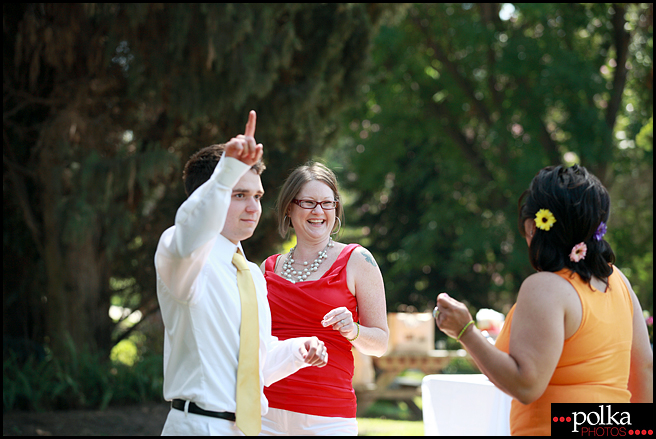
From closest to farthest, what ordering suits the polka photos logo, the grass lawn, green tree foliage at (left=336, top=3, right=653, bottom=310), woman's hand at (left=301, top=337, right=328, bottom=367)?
1. the polka photos logo
2. woman's hand at (left=301, top=337, right=328, bottom=367)
3. the grass lawn
4. green tree foliage at (left=336, top=3, right=653, bottom=310)

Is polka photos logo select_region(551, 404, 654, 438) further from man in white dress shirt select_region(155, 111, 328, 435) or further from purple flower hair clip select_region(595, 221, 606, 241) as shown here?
man in white dress shirt select_region(155, 111, 328, 435)

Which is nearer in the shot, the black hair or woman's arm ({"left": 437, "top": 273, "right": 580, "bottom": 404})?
woman's arm ({"left": 437, "top": 273, "right": 580, "bottom": 404})

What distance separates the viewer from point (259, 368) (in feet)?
7.02

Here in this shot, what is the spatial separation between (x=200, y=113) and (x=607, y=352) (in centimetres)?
580

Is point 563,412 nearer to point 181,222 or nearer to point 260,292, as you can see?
point 260,292

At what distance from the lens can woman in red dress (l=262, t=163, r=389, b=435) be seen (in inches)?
111

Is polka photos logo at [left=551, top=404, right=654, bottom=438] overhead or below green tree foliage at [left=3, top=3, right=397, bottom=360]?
below

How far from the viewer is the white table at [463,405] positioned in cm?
352

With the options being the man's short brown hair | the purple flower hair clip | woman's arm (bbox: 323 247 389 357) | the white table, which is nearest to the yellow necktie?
the man's short brown hair

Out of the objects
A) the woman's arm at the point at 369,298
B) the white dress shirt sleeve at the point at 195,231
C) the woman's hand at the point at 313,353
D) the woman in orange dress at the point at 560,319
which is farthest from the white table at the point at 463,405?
the white dress shirt sleeve at the point at 195,231

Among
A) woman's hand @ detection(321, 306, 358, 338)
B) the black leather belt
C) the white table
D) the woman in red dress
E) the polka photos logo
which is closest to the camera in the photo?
the black leather belt

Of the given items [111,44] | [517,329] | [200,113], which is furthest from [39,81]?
[517,329]

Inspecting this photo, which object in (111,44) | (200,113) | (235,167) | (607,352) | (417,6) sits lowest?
(607,352)

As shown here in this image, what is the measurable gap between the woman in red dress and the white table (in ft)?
2.98
